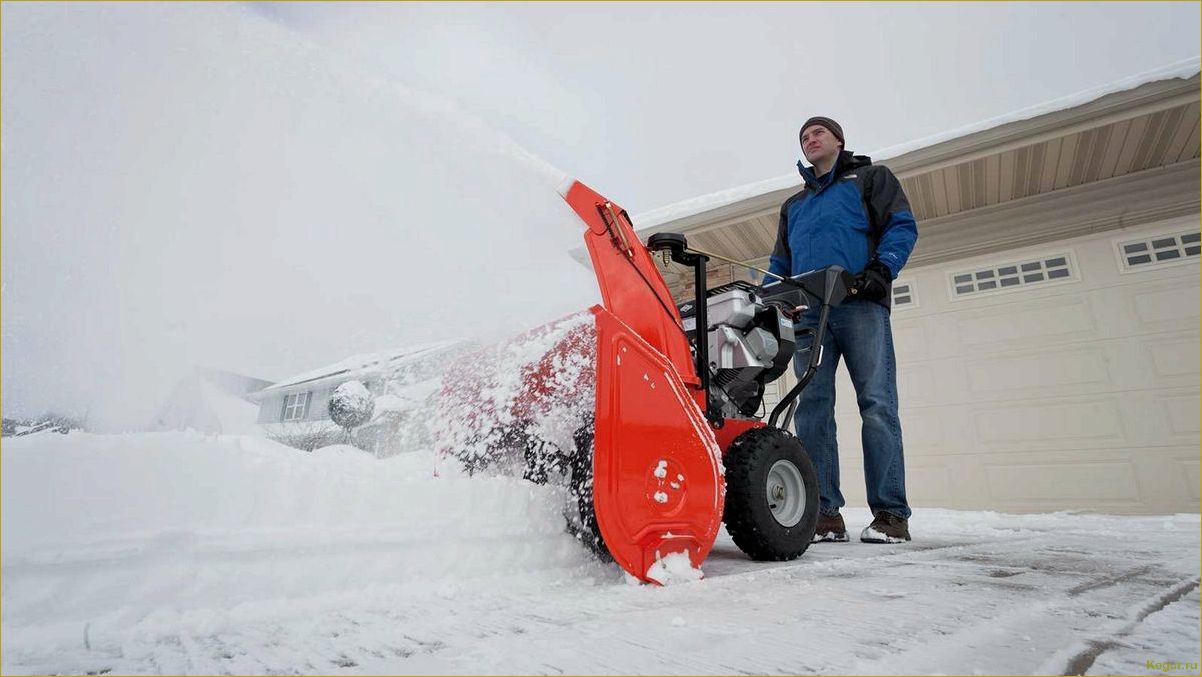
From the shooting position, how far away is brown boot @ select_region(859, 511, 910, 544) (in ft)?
7.98

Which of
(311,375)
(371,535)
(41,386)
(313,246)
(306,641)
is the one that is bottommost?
(306,641)

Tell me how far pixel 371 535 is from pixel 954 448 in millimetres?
5616

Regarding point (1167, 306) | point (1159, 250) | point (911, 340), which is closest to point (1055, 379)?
point (1167, 306)

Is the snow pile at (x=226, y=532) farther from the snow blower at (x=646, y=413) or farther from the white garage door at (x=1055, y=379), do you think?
the white garage door at (x=1055, y=379)

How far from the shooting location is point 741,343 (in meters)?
1.94

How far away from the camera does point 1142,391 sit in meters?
4.77

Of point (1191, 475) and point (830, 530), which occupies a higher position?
point (1191, 475)

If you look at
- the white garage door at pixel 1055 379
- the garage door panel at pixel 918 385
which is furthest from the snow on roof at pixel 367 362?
the garage door panel at pixel 918 385

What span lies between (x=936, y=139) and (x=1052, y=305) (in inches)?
75.9

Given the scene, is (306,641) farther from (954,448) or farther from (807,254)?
(954,448)

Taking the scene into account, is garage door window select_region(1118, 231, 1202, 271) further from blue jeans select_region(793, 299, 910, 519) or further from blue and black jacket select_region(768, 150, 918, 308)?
blue jeans select_region(793, 299, 910, 519)

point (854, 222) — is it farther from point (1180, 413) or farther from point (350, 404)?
point (1180, 413)

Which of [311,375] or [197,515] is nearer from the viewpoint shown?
[197,515]

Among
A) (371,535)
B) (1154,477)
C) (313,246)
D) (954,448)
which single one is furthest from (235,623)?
(1154,477)
